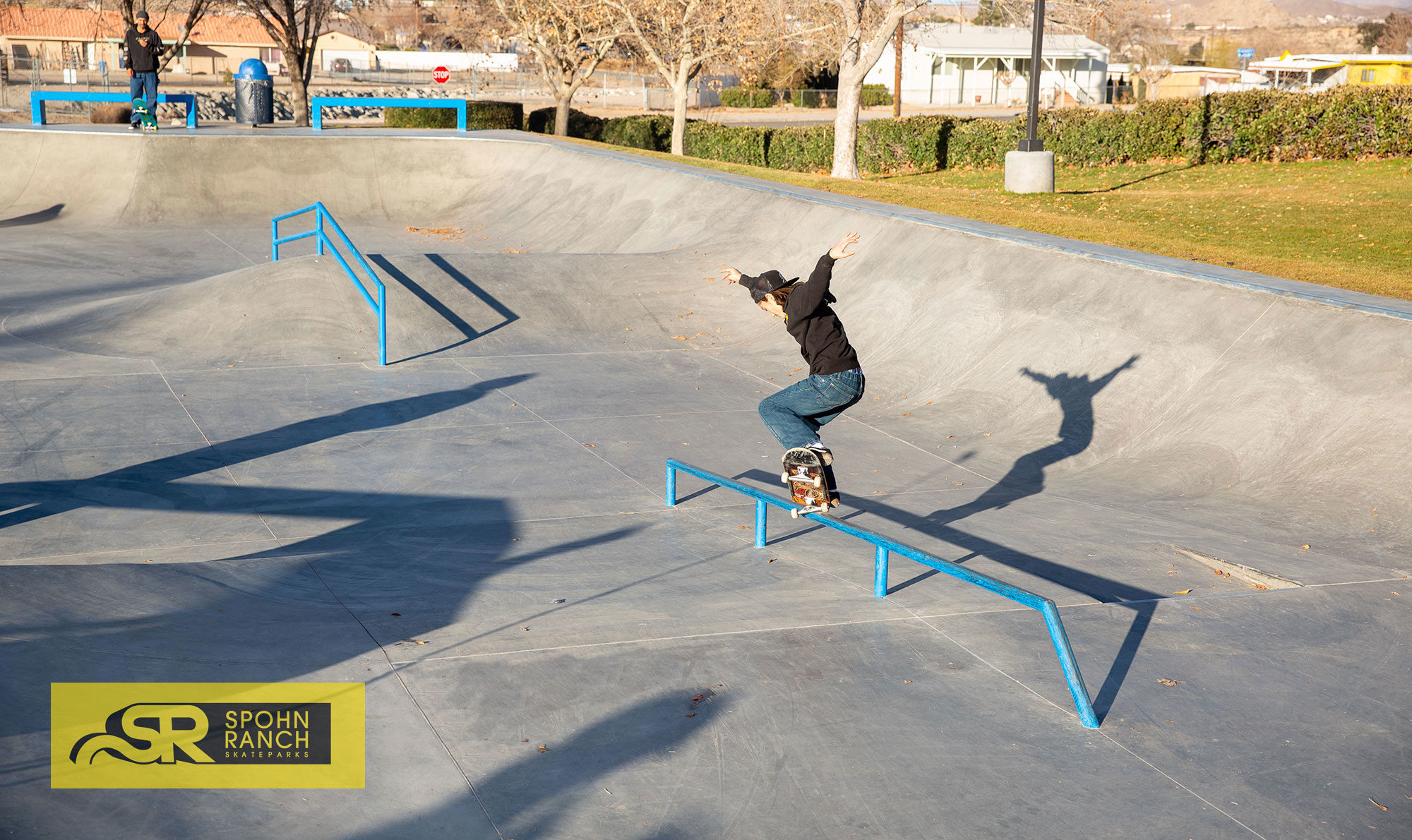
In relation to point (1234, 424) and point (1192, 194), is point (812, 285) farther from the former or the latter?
point (1192, 194)

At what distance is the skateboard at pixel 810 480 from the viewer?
6691 mm

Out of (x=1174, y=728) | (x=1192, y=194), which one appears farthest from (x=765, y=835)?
(x=1192, y=194)

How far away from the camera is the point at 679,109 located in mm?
32562

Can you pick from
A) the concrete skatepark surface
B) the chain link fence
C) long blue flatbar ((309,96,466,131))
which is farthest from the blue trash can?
the concrete skatepark surface

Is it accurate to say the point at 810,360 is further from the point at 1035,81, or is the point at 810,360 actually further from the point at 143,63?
the point at 143,63

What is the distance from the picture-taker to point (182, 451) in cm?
970

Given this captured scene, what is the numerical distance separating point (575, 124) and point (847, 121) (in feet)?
50.3

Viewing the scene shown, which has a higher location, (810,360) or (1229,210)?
(1229,210)

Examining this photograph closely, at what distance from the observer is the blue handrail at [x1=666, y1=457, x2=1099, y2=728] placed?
5.01m

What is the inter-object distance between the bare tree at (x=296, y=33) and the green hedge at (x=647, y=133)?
9729mm

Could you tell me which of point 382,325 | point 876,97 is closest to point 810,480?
point 382,325

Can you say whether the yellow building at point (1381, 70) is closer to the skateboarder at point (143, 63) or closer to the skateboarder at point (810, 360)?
the skateboarder at point (143, 63)

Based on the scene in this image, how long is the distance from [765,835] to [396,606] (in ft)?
9.53

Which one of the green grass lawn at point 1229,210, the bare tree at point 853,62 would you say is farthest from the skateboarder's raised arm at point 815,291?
the bare tree at point 853,62
